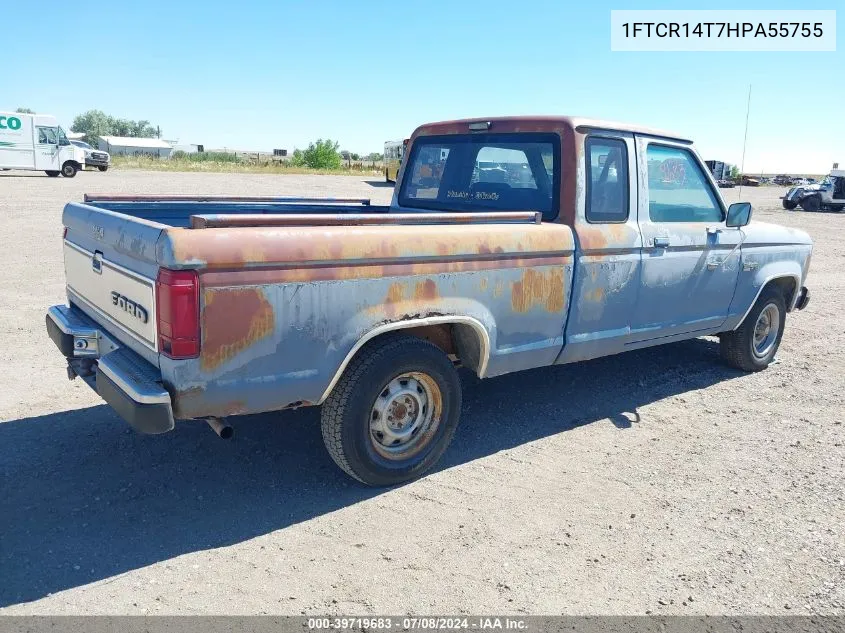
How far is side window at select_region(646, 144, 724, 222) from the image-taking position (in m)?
5.11

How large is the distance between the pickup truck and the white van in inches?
1133

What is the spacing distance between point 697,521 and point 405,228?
2.19 m

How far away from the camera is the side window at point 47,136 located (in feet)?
97.0

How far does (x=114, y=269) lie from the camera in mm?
3594

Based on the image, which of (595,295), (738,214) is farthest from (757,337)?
(595,295)

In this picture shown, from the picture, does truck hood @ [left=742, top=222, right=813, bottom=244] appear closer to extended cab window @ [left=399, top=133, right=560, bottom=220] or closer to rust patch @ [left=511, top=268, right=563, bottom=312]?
extended cab window @ [left=399, top=133, right=560, bottom=220]

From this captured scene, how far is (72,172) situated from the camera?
30453mm

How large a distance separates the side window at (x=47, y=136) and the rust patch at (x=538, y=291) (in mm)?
30954

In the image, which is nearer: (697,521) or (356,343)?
(356,343)

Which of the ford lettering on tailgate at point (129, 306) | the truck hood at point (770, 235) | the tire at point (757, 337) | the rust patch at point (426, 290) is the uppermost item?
the truck hood at point (770, 235)

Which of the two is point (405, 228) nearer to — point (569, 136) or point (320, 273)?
point (320, 273)

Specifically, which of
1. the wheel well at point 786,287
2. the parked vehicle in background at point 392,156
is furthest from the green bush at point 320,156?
the wheel well at point 786,287

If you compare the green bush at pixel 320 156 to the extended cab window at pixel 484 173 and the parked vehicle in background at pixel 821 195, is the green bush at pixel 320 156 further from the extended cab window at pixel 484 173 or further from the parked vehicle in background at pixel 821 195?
the extended cab window at pixel 484 173

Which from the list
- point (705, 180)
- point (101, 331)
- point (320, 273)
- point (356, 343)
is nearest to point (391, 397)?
point (356, 343)
